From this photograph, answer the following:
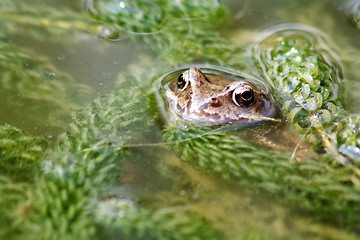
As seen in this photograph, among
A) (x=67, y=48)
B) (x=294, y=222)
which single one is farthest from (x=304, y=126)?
(x=67, y=48)

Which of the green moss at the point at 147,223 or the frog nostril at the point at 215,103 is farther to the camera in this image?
the frog nostril at the point at 215,103

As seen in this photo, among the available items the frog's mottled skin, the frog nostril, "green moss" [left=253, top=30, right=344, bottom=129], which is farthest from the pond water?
the frog nostril

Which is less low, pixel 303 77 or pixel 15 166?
pixel 303 77

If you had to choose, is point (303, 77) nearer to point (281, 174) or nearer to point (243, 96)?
point (243, 96)

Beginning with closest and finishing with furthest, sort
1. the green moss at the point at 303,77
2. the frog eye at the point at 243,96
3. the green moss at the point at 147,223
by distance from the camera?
1. the green moss at the point at 147,223
2. the frog eye at the point at 243,96
3. the green moss at the point at 303,77

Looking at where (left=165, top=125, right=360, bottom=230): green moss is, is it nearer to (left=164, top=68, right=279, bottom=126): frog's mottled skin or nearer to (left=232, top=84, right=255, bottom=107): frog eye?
(left=164, top=68, right=279, bottom=126): frog's mottled skin

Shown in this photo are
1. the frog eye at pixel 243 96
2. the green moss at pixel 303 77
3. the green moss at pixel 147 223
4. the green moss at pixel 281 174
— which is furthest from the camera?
the green moss at pixel 303 77

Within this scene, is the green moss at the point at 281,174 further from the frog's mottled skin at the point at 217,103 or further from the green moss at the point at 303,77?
the green moss at the point at 303,77

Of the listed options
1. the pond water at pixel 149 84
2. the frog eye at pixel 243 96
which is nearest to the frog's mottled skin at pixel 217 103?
the frog eye at pixel 243 96

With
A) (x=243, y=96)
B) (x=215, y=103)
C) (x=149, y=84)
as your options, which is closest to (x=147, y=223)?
(x=215, y=103)
